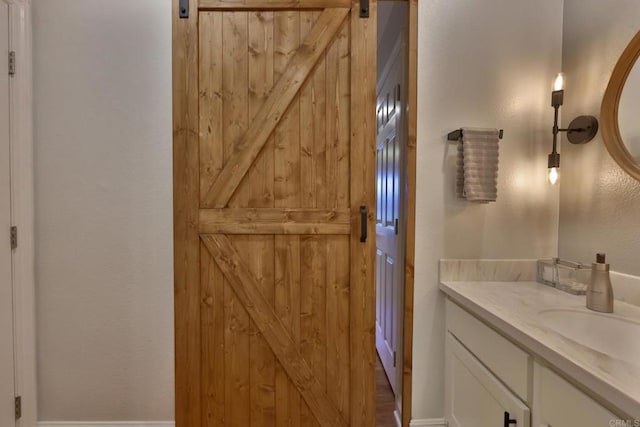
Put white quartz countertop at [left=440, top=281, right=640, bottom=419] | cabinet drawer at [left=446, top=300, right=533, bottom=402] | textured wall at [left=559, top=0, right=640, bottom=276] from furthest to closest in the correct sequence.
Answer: textured wall at [left=559, top=0, right=640, bottom=276] < cabinet drawer at [left=446, top=300, right=533, bottom=402] < white quartz countertop at [left=440, top=281, right=640, bottom=419]

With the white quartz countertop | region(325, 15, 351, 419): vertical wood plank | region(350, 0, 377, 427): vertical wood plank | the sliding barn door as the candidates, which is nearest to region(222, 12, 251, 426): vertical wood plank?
the sliding barn door

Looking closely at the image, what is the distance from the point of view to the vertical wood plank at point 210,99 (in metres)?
1.49

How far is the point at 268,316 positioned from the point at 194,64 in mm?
1290

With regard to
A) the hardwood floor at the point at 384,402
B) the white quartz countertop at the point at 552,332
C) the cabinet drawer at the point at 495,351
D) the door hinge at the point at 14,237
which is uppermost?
the door hinge at the point at 14,237

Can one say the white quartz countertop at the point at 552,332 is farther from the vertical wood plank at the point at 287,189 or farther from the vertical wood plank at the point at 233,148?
the vertical wood plank at the point at 233,148

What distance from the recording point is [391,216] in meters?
2.06

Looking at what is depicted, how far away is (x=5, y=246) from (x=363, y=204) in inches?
67.4

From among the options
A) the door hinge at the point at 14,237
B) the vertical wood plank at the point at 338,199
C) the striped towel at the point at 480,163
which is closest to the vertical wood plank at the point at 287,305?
the vertical wood plank at the point at 338,199

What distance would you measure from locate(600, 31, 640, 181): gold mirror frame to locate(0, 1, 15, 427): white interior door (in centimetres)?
266

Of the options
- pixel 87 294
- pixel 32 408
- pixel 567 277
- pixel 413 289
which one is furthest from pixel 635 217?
pixel 32 408

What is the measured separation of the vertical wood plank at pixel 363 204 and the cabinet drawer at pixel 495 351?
1.35 feet

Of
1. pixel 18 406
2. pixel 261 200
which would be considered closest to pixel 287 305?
pixel 261 200

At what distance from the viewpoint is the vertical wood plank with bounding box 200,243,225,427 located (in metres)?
1.53

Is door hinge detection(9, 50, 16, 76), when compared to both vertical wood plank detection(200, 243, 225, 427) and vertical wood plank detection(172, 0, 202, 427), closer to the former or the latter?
vertical wood plank detection(172, 0, 202, 427)
